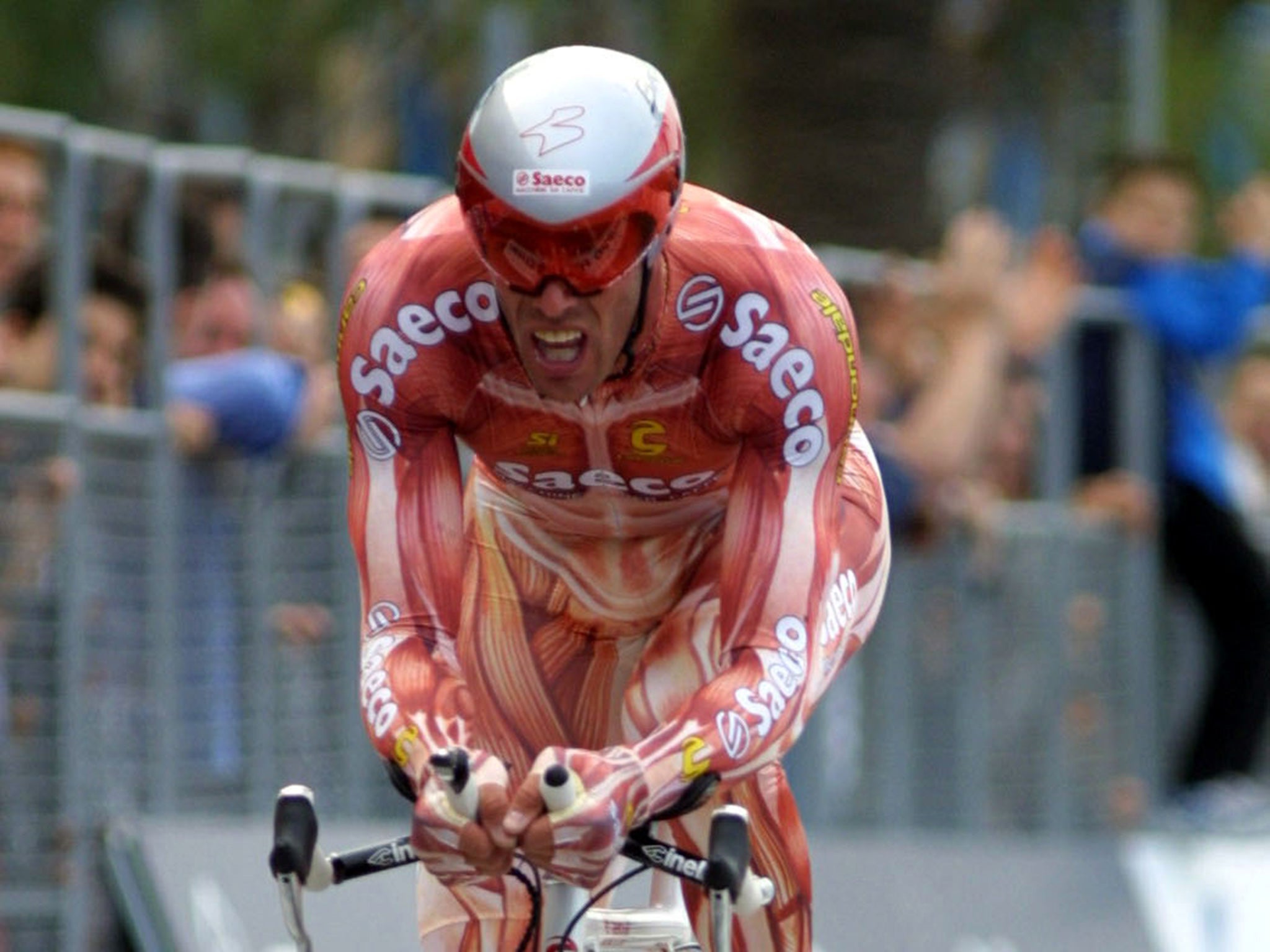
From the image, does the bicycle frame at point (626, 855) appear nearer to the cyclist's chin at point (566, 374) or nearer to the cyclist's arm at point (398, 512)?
the cyclist's arm at point (398, 512)

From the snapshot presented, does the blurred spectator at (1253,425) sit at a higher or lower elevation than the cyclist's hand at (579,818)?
higher

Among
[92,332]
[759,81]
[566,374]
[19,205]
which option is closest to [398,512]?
[566,374]

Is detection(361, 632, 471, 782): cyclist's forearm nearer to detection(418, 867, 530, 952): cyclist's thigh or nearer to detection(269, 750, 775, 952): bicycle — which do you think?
detection(269, 750, 775, 952): bicycle

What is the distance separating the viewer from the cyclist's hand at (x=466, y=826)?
192 inches

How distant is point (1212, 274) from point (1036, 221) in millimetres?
13386

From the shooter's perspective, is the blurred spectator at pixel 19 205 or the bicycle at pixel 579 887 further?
the blurred spectator at pixel 19 205

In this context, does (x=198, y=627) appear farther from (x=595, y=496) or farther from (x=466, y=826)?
(x=466, y=826)

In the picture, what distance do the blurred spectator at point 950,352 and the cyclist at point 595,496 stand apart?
4.24 metres

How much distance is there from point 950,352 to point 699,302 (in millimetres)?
5182

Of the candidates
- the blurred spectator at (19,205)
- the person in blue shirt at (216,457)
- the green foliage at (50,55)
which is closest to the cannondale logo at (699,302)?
the blurred spectator at (19,205)

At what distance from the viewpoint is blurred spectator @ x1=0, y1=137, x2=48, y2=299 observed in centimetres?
827

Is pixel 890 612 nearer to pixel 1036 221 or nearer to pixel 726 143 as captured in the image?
pixel 726 143

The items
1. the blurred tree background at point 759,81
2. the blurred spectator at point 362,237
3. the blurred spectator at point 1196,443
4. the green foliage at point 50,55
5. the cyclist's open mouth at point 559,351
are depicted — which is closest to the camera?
the cyclist's open mouth at point 559,351

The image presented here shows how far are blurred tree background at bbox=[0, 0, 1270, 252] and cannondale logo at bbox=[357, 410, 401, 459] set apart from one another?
29.2 feet
